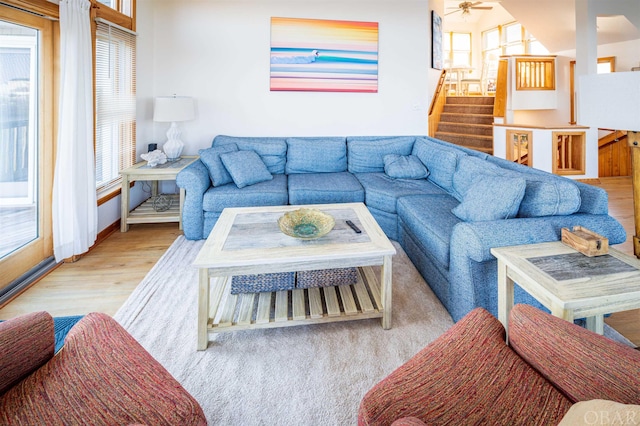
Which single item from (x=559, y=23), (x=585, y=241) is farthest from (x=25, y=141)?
(x=559, y=23)

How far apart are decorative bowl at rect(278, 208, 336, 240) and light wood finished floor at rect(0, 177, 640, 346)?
45.7 inches

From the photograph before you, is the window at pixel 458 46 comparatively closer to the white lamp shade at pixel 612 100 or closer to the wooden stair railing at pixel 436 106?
the wooden stair railing at pixel 436 106

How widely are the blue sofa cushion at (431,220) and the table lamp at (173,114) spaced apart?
2435 millimetres

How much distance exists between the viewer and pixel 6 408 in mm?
900

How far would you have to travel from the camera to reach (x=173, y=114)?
3.74 meters

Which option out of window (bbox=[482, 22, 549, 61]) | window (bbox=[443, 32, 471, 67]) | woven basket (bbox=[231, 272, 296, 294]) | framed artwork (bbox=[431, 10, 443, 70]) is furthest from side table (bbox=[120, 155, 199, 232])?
window (bbox=[443, 32, 471, 67])

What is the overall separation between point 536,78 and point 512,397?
295 inches

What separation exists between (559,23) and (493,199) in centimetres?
605

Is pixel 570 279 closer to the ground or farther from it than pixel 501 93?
closer to the ground

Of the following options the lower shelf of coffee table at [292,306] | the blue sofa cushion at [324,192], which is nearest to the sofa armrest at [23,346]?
the lower shelf of coffee table at [292,306]

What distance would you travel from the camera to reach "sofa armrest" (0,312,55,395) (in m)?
0.97

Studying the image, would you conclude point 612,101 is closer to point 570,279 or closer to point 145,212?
point 570,279

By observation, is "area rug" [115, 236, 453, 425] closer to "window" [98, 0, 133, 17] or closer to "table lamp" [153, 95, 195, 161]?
"table lamp" [153, 95, 195, 161]

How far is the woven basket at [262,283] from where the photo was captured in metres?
2.12
